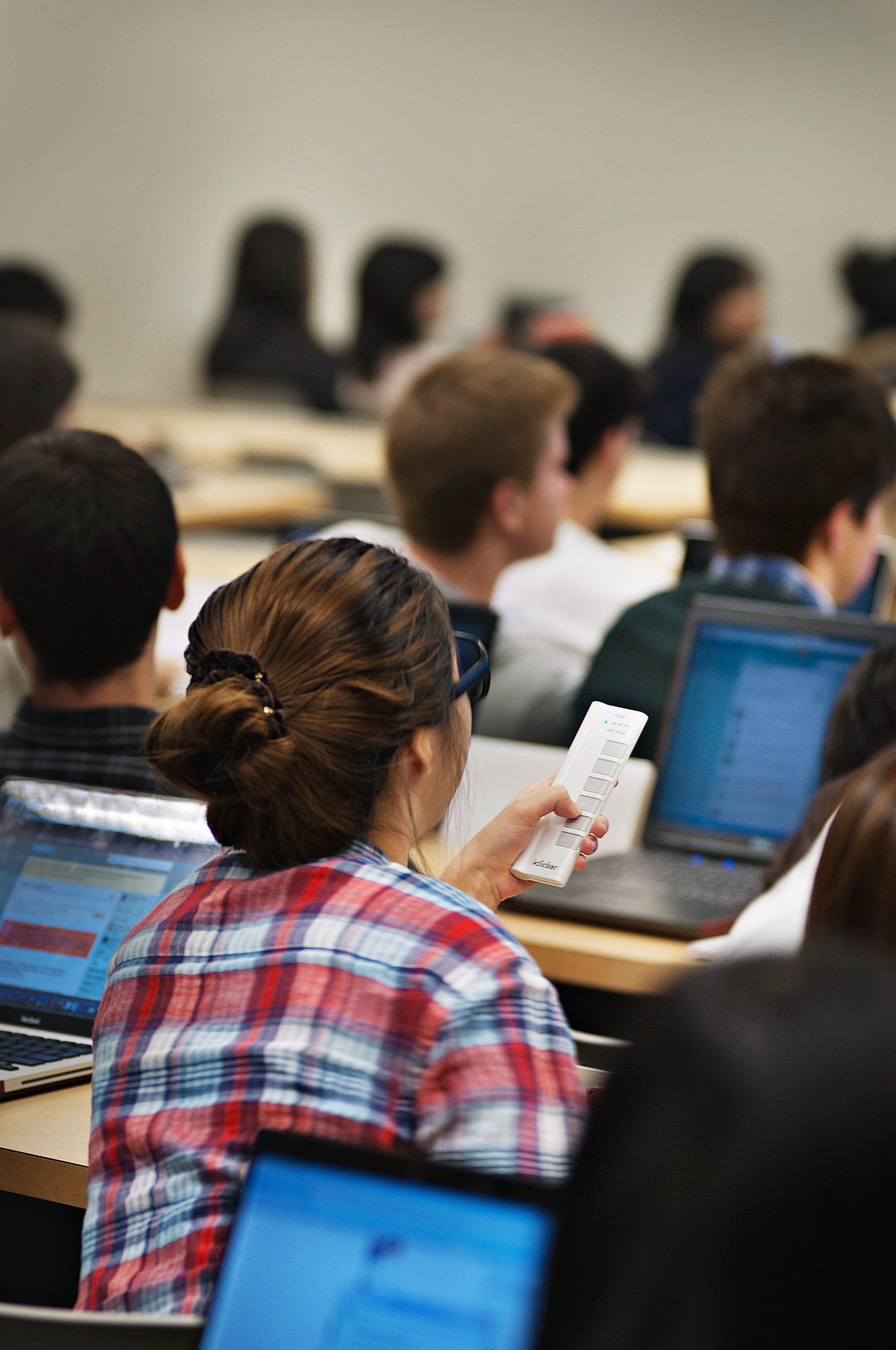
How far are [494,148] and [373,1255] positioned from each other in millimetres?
8841

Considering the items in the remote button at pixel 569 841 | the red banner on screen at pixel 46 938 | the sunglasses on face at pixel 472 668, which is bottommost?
the red banner on screen at pixel 46 938

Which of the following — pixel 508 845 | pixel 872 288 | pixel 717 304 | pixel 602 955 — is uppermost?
pixel 872 288

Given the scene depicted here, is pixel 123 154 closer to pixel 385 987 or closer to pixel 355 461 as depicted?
pixel 355 461

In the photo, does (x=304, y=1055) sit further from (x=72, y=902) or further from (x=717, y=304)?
(x=717, y=304)

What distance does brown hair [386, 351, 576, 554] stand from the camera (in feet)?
8.96

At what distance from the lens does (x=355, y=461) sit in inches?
207

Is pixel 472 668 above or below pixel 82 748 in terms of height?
above

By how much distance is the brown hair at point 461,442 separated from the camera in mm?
2732

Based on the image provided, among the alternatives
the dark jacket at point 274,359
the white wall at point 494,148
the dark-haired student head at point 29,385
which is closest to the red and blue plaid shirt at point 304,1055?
the dark-haired student head at point 29,385

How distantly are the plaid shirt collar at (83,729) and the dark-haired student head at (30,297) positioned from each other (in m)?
3.92

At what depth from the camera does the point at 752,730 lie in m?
2.23

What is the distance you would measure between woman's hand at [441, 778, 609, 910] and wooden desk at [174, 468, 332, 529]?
3.16 meters

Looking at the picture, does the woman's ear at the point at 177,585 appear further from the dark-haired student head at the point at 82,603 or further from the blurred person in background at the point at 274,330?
the blurred person in background at the point at 274,330

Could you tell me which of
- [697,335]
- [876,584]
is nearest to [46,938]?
[876,584]
